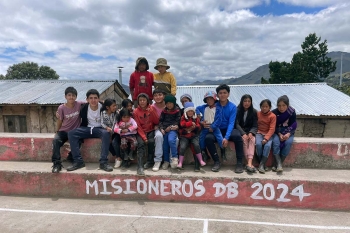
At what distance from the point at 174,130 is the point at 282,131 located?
82.3 inches

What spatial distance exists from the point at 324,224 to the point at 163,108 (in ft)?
10.7

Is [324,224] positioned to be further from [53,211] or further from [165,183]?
[53,211]

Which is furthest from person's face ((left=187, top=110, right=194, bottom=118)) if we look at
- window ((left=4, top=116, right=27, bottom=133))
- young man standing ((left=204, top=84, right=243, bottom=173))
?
window ((left=4, top=116, right=27, bottom=133))

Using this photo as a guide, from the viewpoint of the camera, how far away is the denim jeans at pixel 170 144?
13.1 ft

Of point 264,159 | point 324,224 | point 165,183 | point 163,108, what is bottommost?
point 324,224

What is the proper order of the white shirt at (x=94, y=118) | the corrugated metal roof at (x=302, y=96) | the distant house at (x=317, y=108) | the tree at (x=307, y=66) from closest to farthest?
the white shirt at (x=94, y=118) → the distant house at (x=317, y=108) → the corrugated metal roof at (x=302, y=96) → the tree at (x=307, y=66)

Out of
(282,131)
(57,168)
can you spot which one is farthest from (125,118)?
(282,131)

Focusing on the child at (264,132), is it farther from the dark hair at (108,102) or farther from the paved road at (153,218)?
the dark hair at (108,102)

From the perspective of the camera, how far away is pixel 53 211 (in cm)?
362

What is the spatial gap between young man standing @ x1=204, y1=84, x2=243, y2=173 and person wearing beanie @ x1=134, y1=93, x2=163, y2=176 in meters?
0.96

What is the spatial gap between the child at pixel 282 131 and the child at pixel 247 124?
1.35 ft

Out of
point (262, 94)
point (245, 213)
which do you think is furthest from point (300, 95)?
point (245, 213)

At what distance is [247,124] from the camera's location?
4324 mm

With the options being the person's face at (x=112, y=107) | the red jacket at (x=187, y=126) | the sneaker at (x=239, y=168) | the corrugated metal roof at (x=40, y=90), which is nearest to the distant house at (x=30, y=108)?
the corrugated metal roof at (x=40, y=90)
